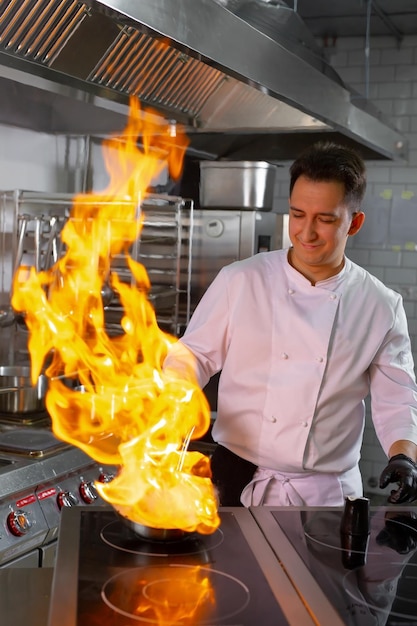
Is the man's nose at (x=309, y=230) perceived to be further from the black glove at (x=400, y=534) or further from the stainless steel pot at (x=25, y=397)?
the stainless steel pot at (x=25, y=397)

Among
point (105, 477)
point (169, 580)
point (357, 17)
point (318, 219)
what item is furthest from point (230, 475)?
point (357, 17)

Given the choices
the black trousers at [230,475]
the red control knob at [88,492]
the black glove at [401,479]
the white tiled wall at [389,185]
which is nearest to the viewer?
the black glove at [401,479]

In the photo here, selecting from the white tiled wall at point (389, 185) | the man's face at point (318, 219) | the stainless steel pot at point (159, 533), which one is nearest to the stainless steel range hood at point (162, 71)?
the man's face at point (318, 219)

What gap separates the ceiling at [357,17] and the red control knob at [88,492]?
3190mm

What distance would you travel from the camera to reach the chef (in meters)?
2.40

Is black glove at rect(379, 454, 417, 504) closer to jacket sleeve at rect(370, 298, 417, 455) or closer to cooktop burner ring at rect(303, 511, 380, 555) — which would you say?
cooktop burner ring at rect(303, 511, 380, 555)

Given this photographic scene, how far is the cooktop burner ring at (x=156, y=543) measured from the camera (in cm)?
161

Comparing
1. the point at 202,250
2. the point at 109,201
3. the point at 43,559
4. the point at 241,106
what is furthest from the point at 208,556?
the point at 202,250

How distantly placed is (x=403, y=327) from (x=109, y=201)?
173cm

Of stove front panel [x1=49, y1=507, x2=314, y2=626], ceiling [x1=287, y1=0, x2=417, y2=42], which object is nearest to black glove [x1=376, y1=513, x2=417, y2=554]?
stove front panel [x1=49, y1=507, x2=314, y2=626]

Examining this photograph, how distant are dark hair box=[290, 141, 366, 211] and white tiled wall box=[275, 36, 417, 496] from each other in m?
3.58

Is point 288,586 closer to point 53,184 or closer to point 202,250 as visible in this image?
point 53,184

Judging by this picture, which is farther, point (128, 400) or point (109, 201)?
point (109, 201)

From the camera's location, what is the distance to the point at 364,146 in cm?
450
